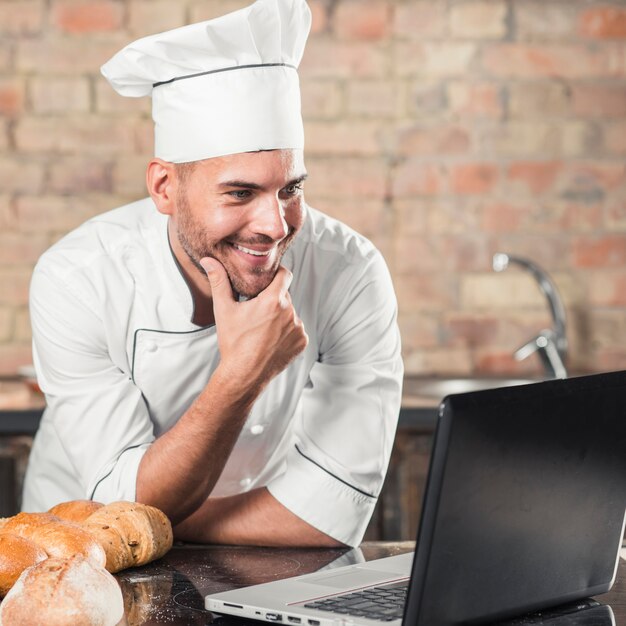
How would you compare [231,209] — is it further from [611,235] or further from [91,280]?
[611,235]

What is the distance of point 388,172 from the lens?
304 centimetres

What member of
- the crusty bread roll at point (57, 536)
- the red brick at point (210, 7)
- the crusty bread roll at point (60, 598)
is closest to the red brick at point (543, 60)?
the red brick at point (210, 7)

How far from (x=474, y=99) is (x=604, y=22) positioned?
1.45ft

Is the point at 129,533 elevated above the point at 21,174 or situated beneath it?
situated beneath

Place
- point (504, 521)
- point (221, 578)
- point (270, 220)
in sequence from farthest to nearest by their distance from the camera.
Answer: point (270, 220)
point (221, 578)
point (504, 521)

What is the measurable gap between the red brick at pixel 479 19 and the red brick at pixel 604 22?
0.24 metres

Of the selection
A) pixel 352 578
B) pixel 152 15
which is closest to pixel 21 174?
pixel 152 15

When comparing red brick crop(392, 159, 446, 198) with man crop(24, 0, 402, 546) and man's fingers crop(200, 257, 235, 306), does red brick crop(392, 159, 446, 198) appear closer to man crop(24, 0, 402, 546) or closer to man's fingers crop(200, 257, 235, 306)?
man crop(24, 0, 402, 546)

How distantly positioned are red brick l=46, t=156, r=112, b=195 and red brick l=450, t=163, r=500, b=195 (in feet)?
3.22

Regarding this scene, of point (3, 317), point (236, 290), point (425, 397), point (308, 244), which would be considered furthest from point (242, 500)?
point (3, 317)

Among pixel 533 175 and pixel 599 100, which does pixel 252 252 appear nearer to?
pixel 533 175

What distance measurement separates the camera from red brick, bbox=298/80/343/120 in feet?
9.87

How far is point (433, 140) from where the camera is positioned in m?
3.04

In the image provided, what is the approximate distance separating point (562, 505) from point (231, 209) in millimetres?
677
